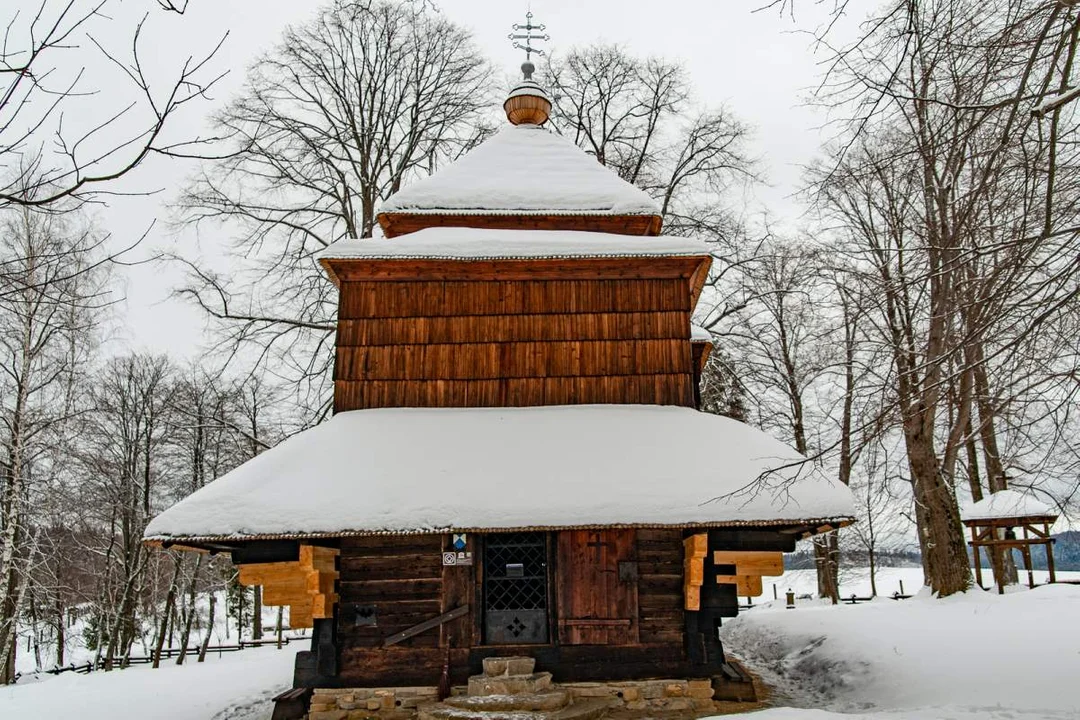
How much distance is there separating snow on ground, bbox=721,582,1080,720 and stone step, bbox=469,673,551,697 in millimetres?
3058

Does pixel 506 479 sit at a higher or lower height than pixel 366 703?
higher

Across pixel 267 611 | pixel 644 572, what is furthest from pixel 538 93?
pixel 267 611

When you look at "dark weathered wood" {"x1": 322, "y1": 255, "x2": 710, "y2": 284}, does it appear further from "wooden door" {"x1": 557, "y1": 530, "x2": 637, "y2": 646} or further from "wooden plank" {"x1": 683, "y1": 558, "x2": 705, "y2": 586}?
"wooden plank" {"x1": 683, "y1": 558, "x2": 705, "y2": 586}

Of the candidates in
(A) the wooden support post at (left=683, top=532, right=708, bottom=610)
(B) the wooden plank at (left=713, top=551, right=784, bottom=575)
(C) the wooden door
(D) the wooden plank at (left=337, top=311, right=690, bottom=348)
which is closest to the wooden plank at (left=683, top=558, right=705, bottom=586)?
(A) the wooden support post at (left=683, top=532, right=708, bottom=610)

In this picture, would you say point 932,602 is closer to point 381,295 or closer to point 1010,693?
point 1010,693

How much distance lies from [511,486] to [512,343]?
242cm

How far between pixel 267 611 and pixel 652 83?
4287 cm

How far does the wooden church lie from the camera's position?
8.06 meters

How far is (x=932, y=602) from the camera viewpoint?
13.6 metres

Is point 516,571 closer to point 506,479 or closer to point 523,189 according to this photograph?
point 506,479

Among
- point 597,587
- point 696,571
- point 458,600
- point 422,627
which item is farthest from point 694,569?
point 422,627

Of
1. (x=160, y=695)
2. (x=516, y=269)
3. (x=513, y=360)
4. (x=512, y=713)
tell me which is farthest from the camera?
(x=160, y=695)

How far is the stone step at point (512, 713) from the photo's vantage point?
768 cm

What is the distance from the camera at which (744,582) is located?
8.82 meters
